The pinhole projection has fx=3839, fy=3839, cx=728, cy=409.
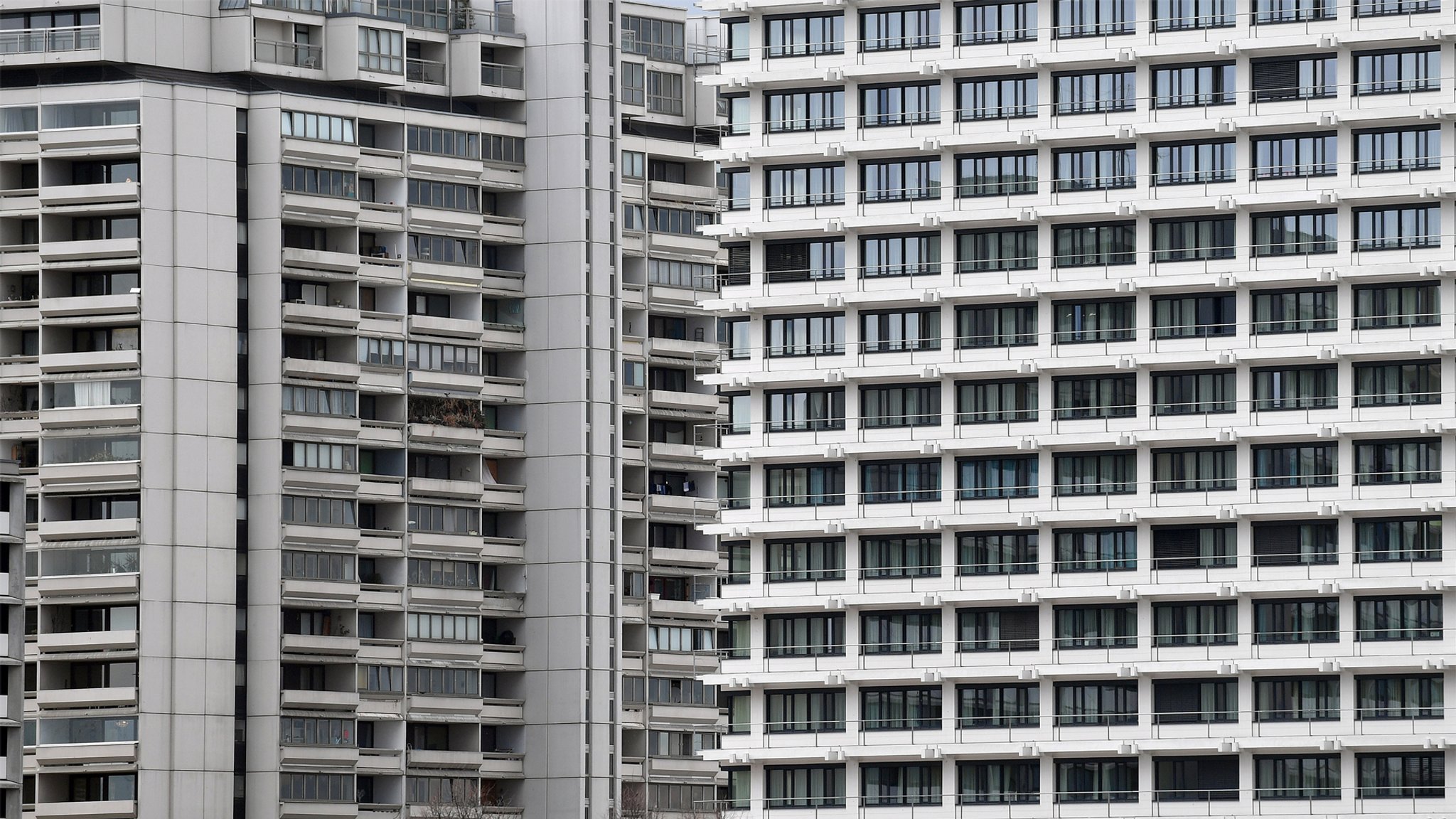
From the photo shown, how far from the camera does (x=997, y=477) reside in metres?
176

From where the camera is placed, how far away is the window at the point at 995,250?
6964 inches

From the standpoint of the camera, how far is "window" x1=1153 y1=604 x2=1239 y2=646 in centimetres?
17288

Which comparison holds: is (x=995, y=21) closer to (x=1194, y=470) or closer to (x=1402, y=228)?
(x=1402, y=228)

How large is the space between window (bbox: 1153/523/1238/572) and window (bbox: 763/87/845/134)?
24.9 meters

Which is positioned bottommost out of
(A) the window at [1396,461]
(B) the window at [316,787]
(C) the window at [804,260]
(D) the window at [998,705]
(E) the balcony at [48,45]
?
(B) the window at [316,787]

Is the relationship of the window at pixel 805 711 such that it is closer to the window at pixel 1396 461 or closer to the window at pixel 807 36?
the window at pixel 1396 461

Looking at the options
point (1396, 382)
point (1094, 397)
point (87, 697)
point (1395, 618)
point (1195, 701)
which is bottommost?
point (87, 697)

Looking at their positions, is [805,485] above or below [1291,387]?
below

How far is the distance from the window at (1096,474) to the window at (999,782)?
494 inches

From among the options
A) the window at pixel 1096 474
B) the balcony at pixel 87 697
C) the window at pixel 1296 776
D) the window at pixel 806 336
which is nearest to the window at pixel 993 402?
the window at pixel 1096 474

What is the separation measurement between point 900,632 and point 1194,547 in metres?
14.1

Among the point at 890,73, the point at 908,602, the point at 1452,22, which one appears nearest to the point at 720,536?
the point at 908,602

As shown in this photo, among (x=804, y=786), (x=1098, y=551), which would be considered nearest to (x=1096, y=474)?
(x=1098, y=551)

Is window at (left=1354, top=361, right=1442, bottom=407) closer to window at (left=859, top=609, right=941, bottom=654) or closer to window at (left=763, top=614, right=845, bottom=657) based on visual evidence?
window at (left=859, top=609, right=941, bottom=654)
